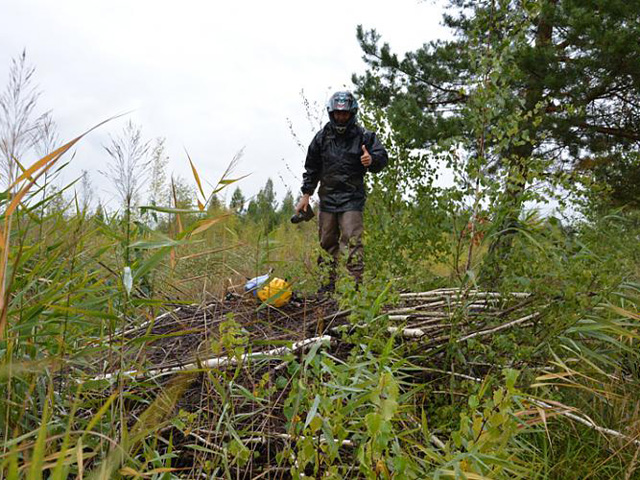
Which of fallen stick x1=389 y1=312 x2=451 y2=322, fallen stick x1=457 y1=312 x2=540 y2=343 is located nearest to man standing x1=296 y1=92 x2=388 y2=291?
fallen stick x1=389 y1=312 x2=451 y2=322

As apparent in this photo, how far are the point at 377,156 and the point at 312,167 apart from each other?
0.89 meters

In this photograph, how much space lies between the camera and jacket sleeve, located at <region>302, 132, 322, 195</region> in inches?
205

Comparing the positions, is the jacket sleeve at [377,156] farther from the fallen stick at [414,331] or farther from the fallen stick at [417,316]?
the fallen stick at [414,331]

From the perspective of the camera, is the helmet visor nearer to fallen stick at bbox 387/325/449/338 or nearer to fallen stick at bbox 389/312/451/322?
fallen stick at bbox 389/312/451/322

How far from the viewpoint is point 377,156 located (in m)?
4.62

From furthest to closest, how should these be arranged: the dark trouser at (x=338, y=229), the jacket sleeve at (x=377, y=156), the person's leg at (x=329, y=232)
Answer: the person's leg at (x=329, y=232)
the dark trouser at (x=338, y=229)
the jacket sleeve at (x=377, y=156)

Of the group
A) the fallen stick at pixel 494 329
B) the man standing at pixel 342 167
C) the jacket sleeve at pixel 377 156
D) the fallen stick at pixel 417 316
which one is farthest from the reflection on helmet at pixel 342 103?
the fallen stick at pixel 494 329

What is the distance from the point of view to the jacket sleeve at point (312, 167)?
17.1ft

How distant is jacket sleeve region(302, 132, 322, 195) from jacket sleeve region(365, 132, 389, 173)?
1.96 ft

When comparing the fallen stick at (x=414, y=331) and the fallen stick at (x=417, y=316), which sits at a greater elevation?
the fallen stick at (x=417, y=316)

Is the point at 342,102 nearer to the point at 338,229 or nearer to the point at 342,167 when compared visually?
the point at 342,167

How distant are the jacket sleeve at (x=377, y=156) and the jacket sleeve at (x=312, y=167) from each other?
23.5 inches

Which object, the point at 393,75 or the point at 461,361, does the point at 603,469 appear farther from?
the point at 393,75

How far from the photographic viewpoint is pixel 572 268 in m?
2.26
